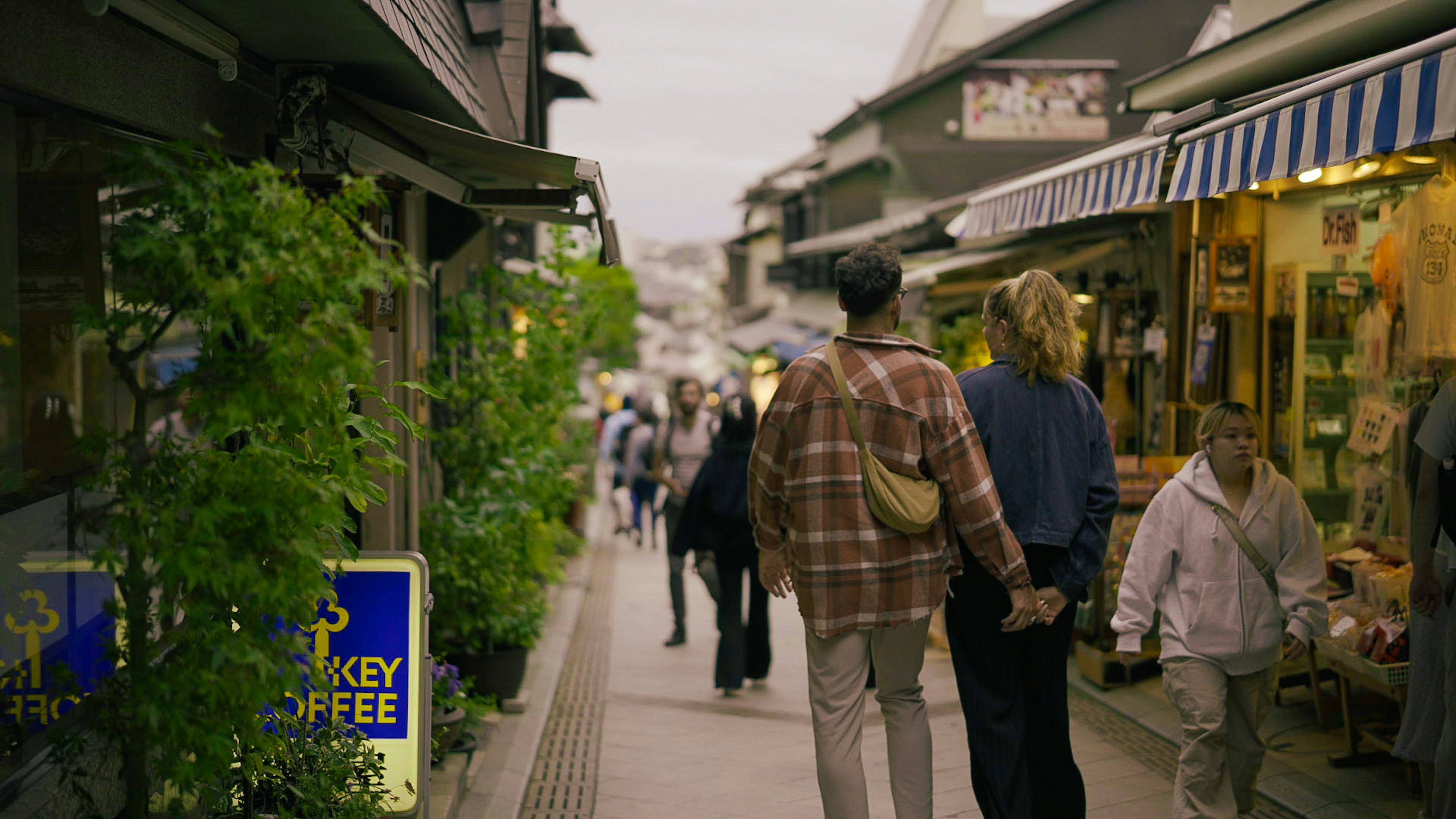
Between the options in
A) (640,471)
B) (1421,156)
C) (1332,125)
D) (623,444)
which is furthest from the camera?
(623,444)

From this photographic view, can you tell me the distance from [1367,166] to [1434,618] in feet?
8.56

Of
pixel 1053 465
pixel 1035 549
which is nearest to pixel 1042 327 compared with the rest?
pixel 1053 465

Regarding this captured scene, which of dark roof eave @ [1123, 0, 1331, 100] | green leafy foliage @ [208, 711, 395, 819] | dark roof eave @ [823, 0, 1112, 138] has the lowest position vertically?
green leafy foliage @ [208, 711, 395, 819]

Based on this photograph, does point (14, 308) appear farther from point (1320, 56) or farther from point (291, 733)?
point (1320, 56)

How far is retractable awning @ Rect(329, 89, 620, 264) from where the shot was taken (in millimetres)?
5461

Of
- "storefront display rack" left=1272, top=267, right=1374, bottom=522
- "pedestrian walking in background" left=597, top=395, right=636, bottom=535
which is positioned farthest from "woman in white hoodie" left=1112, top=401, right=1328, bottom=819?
"pedestrian walking in background" left=597, top=395, right=636, bottom=535

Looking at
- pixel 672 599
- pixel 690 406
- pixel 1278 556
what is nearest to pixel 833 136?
pixel 690 406

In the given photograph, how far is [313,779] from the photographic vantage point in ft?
14.1

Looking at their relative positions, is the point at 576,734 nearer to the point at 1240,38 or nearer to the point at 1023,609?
the point at 1023,609

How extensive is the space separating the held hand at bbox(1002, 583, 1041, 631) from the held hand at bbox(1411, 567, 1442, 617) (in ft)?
5.71

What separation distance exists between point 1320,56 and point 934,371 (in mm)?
3299

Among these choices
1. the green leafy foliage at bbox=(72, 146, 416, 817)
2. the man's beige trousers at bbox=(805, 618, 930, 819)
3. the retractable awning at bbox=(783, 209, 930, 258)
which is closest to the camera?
the green leafy foliage at bbox=(72, 146, 416, 817)

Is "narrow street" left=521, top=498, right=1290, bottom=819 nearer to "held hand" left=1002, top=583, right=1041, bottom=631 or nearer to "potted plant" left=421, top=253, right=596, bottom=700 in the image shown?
"potted plant" left=421, top=253, right=596, bottom=700

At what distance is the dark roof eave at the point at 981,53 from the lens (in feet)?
71.1
